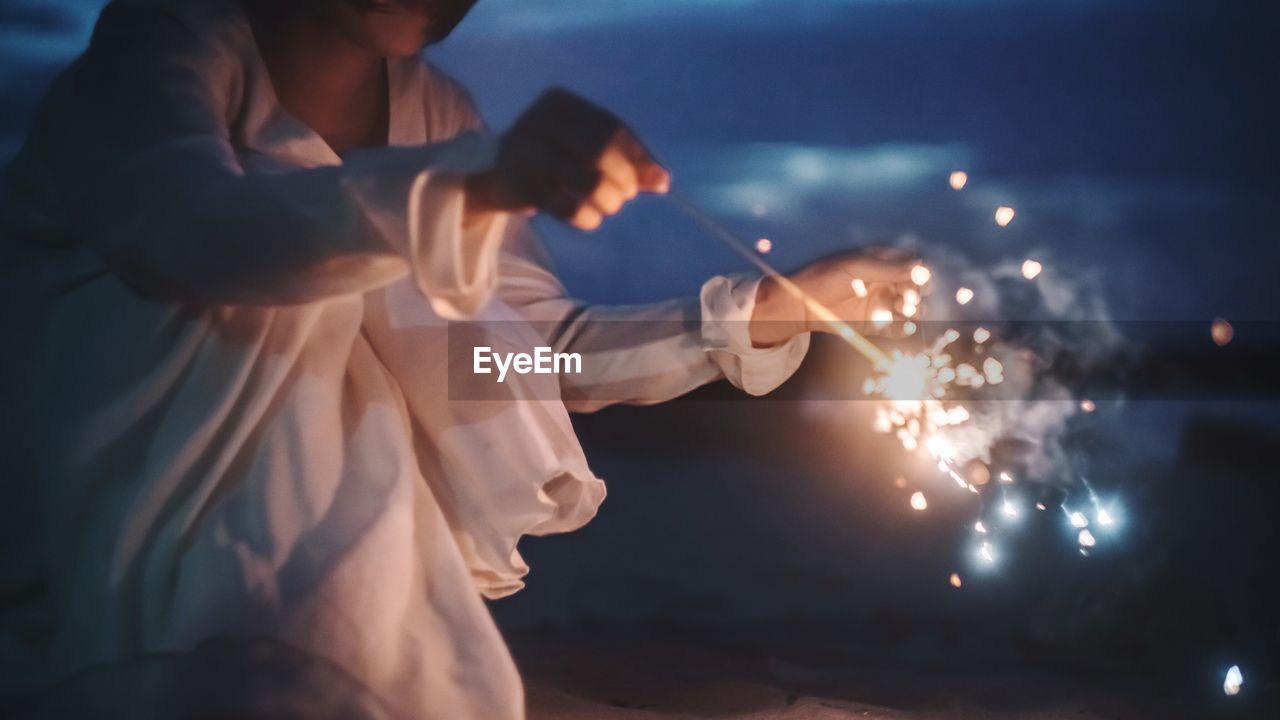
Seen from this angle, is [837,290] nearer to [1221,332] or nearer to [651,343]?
[651,343]

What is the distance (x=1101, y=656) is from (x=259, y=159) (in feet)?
9.26

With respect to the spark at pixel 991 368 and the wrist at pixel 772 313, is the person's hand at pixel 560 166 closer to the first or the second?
the wrist at pixel 772 313

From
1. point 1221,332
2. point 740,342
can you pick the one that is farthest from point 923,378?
point 1221,332

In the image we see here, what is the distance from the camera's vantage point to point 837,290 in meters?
1.52

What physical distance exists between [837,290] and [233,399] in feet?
2.71

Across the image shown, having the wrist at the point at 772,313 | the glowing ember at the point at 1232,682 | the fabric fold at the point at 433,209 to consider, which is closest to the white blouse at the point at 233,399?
the fabric fold at the point at 433,209

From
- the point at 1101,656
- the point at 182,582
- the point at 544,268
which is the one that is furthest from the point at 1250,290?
the point at 182,582

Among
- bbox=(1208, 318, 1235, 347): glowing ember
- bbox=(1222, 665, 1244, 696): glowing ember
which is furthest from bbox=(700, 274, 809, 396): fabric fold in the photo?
bbox=(1208, 318, 1235, 347): glowing ember

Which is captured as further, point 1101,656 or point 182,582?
point 1101,656

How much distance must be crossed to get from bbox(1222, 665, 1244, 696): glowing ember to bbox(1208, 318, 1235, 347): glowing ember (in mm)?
1341

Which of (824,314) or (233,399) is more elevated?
(824,314)

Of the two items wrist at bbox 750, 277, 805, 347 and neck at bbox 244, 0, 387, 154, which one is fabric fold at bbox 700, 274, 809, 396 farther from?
neck at bbox 244, 0, 387, 154

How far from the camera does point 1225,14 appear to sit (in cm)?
393

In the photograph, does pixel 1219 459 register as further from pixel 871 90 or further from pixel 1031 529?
pixel 871 90
